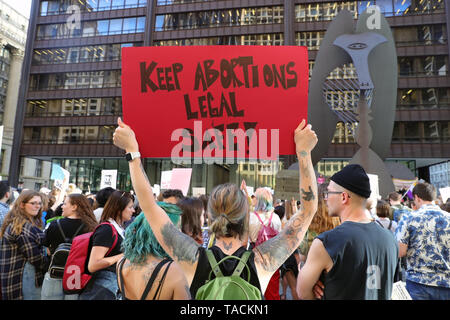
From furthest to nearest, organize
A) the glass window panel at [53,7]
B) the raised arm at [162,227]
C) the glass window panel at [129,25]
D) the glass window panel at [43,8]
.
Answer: the glass window panel at [43,8], the glass window panel at [53,7], the glass window panel at [129,25], the raised arm at [162,227]

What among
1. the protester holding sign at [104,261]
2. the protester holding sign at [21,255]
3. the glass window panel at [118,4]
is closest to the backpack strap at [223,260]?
the protester holding sign at [104,261]

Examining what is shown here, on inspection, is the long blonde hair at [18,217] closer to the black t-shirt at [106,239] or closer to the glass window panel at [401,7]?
the black t-shirt at [106,239]

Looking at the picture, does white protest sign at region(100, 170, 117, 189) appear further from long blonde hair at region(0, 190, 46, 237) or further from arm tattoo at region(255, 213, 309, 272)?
arm tattoo at region(255, 213, 309, 272)

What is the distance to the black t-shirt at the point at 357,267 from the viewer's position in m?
1.75

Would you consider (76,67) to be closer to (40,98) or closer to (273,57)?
(40,98)

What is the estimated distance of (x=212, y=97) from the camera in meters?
2.09

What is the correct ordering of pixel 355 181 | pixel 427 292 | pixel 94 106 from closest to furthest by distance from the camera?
pixel 355 181
pixel 427 292
pixel 94 106

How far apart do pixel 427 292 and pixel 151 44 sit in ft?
103

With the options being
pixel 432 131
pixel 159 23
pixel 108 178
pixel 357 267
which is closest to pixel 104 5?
pixel 159 23

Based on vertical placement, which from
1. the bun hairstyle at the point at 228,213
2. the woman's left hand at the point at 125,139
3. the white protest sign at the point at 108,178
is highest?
the white protest sign at the point at 108,178

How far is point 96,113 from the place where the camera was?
3022 centimetres

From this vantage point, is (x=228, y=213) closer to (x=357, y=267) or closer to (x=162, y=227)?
(x=162, y=227)

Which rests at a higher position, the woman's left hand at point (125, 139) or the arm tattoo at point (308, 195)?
the woman's left hand at point (125, 139)

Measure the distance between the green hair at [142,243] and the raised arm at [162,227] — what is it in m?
0.22
